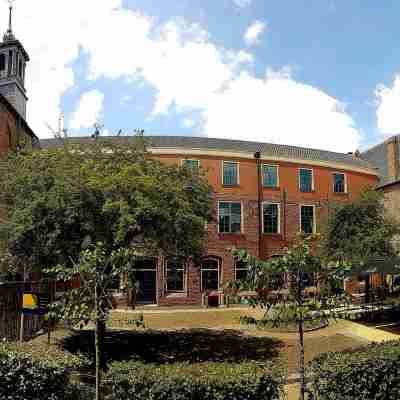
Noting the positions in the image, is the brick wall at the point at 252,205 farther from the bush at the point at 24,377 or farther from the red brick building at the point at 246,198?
the bush at the point at 24,377

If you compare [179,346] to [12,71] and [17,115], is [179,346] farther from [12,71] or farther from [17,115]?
[12,71]

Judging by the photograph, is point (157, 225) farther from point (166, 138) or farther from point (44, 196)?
point (166, 138)

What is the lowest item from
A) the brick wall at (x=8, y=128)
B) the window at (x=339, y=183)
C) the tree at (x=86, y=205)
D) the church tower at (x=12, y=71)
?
the tree at (x=86, y=205)

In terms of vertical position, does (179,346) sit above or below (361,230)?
below

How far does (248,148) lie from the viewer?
113 feet

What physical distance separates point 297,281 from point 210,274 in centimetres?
2446

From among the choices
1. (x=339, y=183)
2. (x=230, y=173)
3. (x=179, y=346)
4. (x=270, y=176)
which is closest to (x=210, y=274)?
(x=230, y=173)

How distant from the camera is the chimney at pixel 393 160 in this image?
36.7 metres

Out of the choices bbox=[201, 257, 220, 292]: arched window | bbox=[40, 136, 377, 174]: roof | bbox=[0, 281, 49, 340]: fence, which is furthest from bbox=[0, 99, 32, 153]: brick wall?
bbox=[201, 257, 220, 292]: arched window

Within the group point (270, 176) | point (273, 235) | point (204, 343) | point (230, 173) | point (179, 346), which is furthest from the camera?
point (270, 176)

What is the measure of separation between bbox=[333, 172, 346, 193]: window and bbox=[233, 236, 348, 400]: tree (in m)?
28.6

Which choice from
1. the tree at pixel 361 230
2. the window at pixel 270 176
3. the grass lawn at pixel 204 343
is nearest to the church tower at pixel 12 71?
the window at pixel 270 176

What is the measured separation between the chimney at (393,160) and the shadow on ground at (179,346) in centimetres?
2294

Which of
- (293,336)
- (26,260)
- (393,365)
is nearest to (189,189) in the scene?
(26,260)
